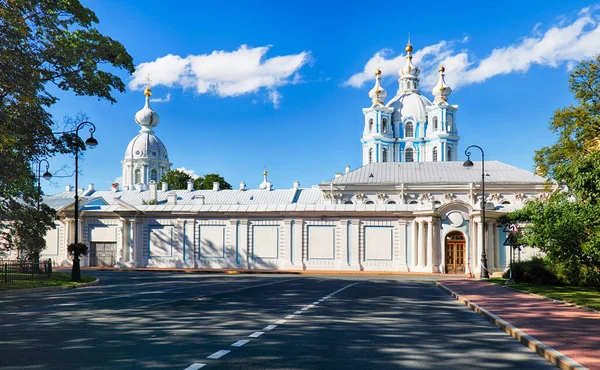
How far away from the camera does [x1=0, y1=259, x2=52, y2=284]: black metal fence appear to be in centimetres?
2570

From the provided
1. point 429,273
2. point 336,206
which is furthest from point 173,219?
point 429,273

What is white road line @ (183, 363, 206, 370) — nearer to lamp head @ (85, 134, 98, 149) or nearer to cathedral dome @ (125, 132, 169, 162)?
lamp head @ (85, 134, 98, 149)

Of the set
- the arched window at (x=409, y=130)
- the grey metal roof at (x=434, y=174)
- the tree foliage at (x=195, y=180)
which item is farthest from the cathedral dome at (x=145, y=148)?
the grey metal roof at (x=434, y=174)

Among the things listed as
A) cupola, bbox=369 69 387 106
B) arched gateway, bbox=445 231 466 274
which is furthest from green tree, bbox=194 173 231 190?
arched gateway, bbox=445 231 466 274

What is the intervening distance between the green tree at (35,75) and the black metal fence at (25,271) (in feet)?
3.93

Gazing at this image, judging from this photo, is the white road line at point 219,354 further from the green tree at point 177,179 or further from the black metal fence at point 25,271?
the green tree at point 177,179

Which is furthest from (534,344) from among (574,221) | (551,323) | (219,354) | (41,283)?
(41,283)

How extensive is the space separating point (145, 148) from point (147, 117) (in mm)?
7385

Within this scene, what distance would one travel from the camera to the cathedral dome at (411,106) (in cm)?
10250

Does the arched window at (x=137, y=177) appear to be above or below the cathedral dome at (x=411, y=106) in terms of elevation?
below

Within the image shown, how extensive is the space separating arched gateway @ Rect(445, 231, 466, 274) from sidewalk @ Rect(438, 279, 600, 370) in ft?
74.3

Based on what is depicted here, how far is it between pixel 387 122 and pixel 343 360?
9499 centimetres

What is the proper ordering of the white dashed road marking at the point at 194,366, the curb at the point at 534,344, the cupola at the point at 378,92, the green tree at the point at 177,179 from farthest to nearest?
the cupola at the point at 378,92, the green tree at the point at 177,179, the curb at the point at 534,344, the white dashed road marking at the point at 194,366

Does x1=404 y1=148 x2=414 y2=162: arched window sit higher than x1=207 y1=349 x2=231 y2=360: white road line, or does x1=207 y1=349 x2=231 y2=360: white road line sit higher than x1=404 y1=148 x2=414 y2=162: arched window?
x1=404 y1=148 x2=414 y2=162: arched window
